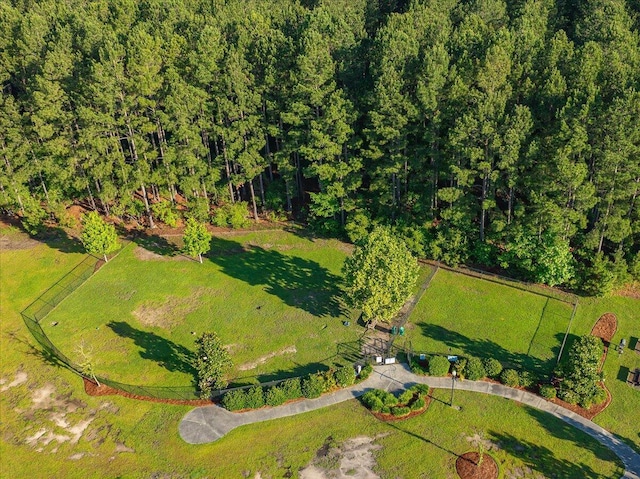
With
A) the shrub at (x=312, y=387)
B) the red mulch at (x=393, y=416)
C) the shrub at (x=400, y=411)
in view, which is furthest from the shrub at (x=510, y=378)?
the shrub at (x=312, y=387)

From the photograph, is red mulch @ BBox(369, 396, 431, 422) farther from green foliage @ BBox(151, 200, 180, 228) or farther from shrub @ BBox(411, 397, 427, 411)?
green foliage @ BBox(151, 200, 180, 228)

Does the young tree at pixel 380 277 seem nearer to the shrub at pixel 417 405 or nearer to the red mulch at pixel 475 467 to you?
the shrub at pixel 417 405

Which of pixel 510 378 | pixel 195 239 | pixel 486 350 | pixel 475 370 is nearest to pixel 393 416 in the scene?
pixel 475 370

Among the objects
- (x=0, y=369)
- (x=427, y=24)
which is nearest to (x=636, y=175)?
(x=427, y=24)

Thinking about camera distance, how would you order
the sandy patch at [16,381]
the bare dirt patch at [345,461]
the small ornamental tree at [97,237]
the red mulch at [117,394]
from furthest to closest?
the small ornamental tree at [97,237] → the sandy patch at [16,381] → the red mulch at [117,394] → the bare dirt patch at [345,461]

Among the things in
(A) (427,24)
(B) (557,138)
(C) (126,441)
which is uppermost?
(A) (427,24)

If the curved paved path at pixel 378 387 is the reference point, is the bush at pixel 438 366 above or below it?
above

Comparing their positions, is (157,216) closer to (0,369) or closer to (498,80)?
(0,369)
